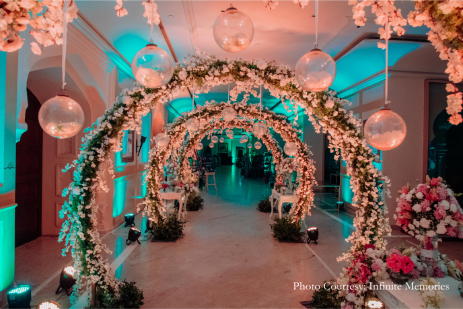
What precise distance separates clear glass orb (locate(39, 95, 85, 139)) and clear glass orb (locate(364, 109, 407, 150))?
6.70 feet

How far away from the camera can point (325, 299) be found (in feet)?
10.6

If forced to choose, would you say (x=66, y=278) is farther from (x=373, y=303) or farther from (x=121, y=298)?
(x=373, y=303)

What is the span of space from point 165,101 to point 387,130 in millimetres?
2539

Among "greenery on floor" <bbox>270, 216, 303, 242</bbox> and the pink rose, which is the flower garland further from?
"greenery on floor" <bbox>270, 216, 303, 242</bbox>

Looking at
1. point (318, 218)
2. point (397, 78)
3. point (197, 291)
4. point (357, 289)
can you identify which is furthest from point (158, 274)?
point (397, 78)

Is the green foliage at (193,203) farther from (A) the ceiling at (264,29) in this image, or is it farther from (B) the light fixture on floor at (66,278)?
(B) the light fixture on floor at (66,278)

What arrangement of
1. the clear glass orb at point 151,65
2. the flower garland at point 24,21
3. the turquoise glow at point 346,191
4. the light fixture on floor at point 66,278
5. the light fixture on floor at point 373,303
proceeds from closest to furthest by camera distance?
the flower garland at point 24,21 < the clear glass orb at point 151,65 < the light fixture on floor at point 373,303 < the light fixture on floor at point 66,278 < the turquoise glow at point 346,191

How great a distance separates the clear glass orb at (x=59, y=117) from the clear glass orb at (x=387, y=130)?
6.70ft

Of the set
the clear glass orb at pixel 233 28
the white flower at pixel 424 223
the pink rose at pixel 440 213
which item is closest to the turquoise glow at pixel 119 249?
the clear glass orb at pixel 233 28

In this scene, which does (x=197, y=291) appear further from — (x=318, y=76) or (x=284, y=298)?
(x=318, y=76)

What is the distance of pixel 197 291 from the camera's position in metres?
3.60

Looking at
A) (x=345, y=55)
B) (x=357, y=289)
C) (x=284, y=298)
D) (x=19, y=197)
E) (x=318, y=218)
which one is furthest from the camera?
(x=318, y=218)

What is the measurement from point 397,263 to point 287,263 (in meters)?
2.45

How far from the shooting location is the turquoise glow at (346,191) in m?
8.44
